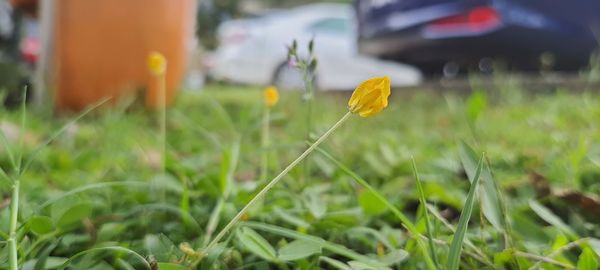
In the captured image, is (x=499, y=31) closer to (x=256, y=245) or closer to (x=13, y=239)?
(x=256, y=245)

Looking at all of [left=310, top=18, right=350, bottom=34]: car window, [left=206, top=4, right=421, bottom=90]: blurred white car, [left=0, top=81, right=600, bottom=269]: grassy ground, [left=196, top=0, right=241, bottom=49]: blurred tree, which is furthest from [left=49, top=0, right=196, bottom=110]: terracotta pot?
[left=310, top=18, right=350, bottom=34]: car window

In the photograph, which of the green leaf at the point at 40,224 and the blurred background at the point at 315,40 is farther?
the blurred background at the point at 315,40

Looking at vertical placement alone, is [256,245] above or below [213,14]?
below

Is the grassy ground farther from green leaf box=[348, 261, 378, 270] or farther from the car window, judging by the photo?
the car window

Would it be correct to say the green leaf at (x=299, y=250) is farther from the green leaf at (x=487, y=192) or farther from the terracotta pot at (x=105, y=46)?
the terracotta pot at (x=105, y=46)

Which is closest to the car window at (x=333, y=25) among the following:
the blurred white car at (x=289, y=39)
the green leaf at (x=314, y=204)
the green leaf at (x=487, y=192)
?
the blurred white car at (x=289, y=39)

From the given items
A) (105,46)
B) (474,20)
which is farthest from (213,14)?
(105,46)
